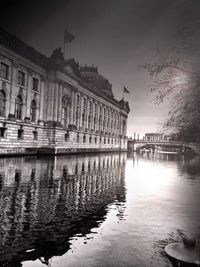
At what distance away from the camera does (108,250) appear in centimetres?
635

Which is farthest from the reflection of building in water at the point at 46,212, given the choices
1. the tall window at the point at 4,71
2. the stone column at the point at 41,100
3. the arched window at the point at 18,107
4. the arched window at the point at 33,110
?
the stone column at the point at 41,100

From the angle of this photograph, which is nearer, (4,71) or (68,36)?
(4,71)

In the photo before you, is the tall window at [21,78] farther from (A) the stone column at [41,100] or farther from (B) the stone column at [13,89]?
(A) the stone column at [41,100]

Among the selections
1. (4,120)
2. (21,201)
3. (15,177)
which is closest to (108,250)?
(21,201)

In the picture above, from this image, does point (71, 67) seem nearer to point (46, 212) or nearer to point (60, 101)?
point (60, 101)

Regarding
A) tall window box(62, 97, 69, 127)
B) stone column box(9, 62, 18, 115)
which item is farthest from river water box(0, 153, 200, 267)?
tall window box(62, 97, 69, 127)

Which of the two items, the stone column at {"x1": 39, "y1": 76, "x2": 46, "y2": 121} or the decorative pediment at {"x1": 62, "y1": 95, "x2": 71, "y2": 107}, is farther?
the decorative pediment at {"x1": 62, "y1": 95, "x2": 71, "y2": 107}

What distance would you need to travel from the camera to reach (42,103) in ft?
152

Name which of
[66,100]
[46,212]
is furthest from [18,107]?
[46,212]

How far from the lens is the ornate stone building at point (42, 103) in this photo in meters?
36.3

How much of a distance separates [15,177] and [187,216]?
10.1m

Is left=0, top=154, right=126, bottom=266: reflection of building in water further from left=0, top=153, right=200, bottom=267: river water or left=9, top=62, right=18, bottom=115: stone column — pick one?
left=9, top=62, right=18, bottom=115: stone column

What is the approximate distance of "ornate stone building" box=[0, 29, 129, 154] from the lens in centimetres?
3628

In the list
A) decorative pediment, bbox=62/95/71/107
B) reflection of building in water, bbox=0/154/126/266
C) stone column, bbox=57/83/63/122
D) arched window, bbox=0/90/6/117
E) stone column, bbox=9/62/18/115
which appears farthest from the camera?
decorative pediment, bbox=62/95/71/107
